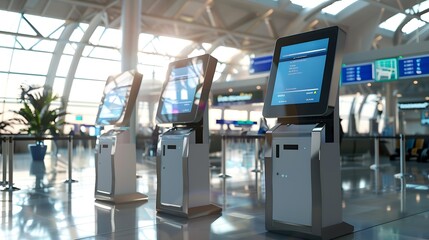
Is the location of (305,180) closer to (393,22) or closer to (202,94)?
(202,94)

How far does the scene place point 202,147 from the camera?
204 inches

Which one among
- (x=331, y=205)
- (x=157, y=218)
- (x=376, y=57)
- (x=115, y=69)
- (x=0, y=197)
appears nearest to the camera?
(x=331, y=205)

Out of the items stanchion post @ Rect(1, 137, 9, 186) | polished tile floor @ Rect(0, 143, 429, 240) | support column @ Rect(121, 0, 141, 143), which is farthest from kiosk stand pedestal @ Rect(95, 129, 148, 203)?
support column @ Rect(121, 0, 141, 143)

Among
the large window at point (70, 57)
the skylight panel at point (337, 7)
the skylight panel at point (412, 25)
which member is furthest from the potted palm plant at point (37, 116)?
the skylight panel at point (337, 7)

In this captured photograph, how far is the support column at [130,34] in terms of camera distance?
509 inches

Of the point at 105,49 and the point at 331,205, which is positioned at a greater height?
the point at 105,49

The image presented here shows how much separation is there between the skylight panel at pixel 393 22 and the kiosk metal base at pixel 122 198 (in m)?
15.8

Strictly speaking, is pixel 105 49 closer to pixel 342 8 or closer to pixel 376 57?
pixel 342 8

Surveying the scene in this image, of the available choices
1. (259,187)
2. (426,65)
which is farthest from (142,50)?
(259,187)

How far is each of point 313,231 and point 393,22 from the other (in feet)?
60.5

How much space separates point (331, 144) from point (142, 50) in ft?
73.4

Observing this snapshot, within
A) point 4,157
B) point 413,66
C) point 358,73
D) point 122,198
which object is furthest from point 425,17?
point 4,157

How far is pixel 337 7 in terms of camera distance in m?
22.7

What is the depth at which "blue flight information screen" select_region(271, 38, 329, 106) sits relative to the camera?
12.9ft
